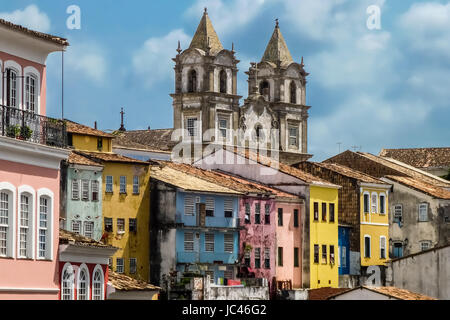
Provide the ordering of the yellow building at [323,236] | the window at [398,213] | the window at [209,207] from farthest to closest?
the window at [398,213]
the yellow building at [323,236]
the window at [209,207]

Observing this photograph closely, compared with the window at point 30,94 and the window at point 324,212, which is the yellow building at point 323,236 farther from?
the window at point 30,94

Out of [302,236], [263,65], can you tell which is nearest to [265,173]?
[302,236]

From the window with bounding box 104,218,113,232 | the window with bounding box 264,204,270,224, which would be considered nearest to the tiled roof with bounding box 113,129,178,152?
the window with bounding box 264,204,270,224

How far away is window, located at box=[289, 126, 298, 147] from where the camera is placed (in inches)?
4769

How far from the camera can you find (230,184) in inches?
3450

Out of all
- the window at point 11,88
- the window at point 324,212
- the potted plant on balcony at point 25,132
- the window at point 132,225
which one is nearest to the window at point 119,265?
the window at point 132,225

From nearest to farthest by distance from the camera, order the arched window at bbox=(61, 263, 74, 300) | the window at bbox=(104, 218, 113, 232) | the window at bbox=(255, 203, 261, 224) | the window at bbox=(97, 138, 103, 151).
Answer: the arched window at bbox=(61, 263, 74, 300) < the window at bbox=(104, 218, 113, 232) < the window at bbox=(97, 138, 103, 151) < the window at bbox=(255, 203, 261, 224)

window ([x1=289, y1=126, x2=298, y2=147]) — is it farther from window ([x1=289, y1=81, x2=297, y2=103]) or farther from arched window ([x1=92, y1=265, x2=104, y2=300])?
arched window ([x1=92, y1=265, x2=104, y2=300])

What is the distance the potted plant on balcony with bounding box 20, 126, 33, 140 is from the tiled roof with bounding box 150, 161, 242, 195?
38.1 metres

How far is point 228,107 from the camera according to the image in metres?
115

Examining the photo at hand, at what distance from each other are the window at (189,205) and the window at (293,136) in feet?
132

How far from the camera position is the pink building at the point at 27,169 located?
40.6 m

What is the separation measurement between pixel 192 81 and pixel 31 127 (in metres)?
72.8
